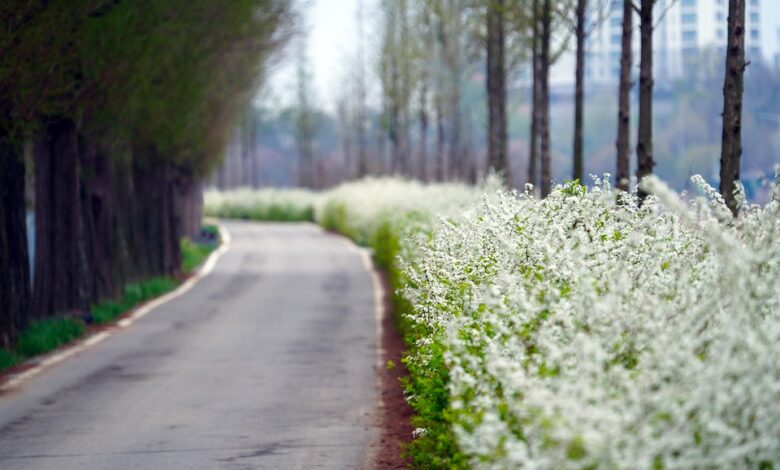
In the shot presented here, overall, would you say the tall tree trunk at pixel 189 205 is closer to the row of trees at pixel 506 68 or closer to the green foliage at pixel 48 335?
the row of trees at pixel 506 68

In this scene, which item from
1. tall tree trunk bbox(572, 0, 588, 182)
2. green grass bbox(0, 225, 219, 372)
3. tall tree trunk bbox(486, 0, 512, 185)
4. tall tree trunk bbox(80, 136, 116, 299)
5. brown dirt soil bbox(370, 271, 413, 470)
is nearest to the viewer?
brown dirt soil bbox(370, 271, 413, 470)

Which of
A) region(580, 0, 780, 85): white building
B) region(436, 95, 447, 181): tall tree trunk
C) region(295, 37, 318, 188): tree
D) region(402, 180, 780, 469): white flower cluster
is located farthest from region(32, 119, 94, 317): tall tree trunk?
region(295, 37, 318, 188): tree

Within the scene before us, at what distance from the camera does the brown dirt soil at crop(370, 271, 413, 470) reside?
1149 centimetres

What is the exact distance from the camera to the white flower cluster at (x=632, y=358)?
558 centimetres

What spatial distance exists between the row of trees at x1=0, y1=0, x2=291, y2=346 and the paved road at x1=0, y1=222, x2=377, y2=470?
1463 millimetres

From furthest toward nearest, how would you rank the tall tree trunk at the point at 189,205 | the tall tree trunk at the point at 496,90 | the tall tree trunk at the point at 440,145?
the tall tree trunk at the point at 189,205
the tall tree trunk at the point at 440,145
the tall tree trunk at the point at 496,90

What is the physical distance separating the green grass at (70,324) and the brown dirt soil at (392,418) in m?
4.66

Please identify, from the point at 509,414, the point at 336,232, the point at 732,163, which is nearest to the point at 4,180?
the point at 732,163

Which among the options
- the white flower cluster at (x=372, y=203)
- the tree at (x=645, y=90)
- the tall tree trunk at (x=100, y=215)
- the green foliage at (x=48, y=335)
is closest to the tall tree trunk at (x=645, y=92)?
the tree at (x=645, y=90)

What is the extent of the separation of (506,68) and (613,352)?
30041 millimetres

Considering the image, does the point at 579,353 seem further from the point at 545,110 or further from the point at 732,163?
the point at 545,110

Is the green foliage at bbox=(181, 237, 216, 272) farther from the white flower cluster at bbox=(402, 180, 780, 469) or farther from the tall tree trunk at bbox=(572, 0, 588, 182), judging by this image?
the white flower cluster at bbox=(402, 180, 780, 469)

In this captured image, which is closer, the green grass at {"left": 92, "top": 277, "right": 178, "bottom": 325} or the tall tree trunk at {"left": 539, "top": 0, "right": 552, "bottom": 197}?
the tall tree trunk at {"left": 539, "top": 0, "right": 552, "bottom": 197}

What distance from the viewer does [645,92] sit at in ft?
56.2
